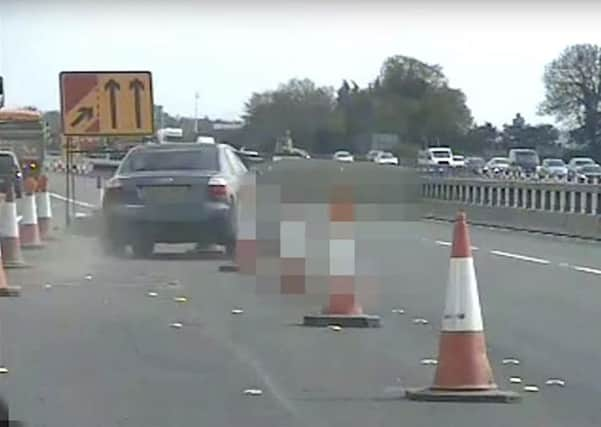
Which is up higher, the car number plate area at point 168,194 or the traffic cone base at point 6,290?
the car number plate area at point 168,194

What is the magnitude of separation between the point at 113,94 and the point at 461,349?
1528 centimetres

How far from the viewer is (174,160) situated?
20469 mm

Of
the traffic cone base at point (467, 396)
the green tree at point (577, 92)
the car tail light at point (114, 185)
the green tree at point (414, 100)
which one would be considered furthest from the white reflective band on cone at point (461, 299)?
the car tail light at point (114, 185)

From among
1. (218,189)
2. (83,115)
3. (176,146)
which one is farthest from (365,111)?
(83,115)

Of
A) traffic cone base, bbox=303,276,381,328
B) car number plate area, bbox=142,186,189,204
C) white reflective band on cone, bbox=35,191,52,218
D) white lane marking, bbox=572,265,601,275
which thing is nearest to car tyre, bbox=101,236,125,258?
car number plate area, bbox=142,186,189,204

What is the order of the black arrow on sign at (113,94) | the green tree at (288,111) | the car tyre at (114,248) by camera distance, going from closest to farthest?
the green tree at (288,111) → the car tyre at (114,248) → the black arrow on sign at (113,94)

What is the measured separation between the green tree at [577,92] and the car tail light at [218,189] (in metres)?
4.19

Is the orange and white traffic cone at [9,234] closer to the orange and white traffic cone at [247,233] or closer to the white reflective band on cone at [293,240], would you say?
the orange and white traffic cone at [247,233]

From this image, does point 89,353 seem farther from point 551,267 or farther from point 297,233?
point 551,267

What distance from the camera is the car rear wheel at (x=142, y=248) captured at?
2012 centimetres

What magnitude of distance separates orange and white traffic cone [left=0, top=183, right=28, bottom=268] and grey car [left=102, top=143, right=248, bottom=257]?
5.95ft

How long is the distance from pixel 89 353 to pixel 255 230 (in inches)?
184

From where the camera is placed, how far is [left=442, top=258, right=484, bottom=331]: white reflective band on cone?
9273 millimetres

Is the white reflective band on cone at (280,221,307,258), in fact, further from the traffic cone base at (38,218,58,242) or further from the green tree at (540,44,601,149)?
the traffic cone base at (38,218,58,242)
